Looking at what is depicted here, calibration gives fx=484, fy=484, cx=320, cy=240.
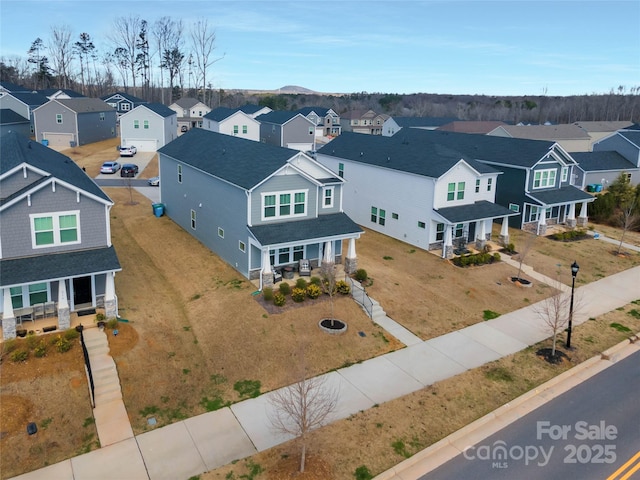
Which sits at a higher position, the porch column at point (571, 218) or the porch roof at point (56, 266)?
the porch roof at point (56, 266)

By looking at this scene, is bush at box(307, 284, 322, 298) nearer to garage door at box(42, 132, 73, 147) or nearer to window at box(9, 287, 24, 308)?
window at box(9, 287, 24, 308)

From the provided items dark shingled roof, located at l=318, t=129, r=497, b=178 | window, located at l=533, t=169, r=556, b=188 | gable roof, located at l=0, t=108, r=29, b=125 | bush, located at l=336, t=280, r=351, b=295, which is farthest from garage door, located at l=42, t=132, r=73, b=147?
window, located at l=533, t=169, r=556, b=188

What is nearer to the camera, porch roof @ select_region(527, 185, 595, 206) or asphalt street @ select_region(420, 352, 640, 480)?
asphalt street @ select_region(420, 352, 640, 480)

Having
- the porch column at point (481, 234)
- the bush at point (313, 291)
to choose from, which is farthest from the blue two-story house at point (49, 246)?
the porch column at point (481, 234)

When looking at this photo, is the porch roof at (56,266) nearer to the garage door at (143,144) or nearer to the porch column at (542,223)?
the porch column at (542,223)

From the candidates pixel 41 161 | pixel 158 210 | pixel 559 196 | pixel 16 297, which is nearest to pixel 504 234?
pixel 559 196

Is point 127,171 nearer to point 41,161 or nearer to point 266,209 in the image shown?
point 41,161
